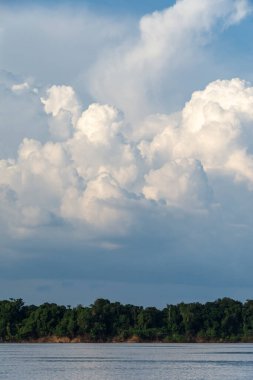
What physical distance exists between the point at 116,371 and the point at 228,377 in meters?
15.8

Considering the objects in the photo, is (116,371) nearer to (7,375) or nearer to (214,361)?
(7,375)

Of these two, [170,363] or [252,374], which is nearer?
[252,374]

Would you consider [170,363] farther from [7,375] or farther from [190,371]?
[7,375]

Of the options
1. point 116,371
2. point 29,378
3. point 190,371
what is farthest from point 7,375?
point 190,371

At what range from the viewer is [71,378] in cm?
9150

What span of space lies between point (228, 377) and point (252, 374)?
20.2ft

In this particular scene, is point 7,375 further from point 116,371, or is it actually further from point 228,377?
point 228,377

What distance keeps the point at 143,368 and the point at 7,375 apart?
1961 cm

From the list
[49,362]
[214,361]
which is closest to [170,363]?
[214,361]

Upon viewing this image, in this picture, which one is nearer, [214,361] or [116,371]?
[116,371]

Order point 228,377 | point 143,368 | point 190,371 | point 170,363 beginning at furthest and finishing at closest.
→ point 170,363
point 143,368
point 190,371
point 228,377

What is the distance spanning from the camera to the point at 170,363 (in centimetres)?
11938

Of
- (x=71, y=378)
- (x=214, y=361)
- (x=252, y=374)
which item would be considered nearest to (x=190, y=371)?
(x=252, y=374)

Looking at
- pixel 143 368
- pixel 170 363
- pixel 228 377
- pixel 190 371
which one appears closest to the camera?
pixel 228 377
